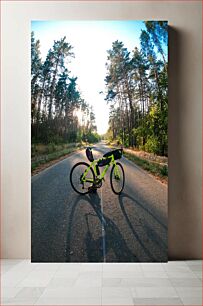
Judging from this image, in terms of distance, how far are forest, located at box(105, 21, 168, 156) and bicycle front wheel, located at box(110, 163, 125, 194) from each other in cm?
26

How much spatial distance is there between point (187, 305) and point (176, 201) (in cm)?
144

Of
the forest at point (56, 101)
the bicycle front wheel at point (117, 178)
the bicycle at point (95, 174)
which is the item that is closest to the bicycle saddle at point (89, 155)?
the bicycle at point (95, 174)

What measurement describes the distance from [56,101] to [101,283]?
1.91 meters

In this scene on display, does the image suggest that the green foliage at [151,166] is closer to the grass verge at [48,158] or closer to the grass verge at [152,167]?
the grass verge at [152,167]

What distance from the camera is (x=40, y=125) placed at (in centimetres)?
410

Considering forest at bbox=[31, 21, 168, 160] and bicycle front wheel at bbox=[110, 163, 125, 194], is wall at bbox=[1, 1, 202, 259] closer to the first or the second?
forest at bbox=[31, 21, 168, 160]

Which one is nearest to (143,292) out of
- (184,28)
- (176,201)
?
(176,201)

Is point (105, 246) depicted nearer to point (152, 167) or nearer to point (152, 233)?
point (152, 233)

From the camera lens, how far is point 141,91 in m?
4.13

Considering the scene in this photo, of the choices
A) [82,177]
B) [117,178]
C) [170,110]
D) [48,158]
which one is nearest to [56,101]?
[48,158]

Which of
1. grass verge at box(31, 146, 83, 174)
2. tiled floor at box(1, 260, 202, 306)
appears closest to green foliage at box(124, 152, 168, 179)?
grass verge at box(31, 146, 83, 174)

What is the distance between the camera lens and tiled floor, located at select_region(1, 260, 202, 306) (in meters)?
2.98

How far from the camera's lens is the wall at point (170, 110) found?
4.15 meters

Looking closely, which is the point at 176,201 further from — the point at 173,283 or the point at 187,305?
the point at 187,305
